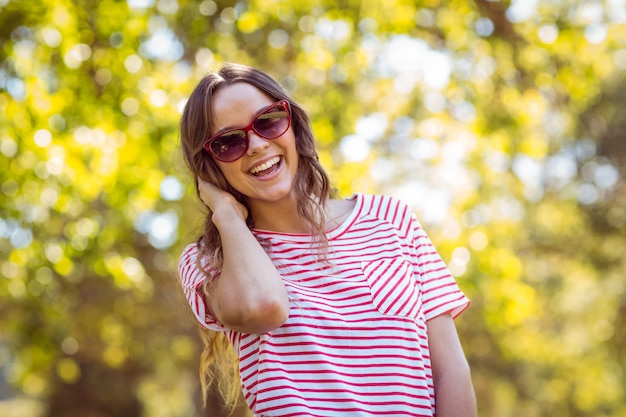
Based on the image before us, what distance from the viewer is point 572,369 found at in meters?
25.8

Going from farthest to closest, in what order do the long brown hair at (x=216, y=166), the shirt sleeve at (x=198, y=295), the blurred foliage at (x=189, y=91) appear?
1. the blurred foliage at (x=189, y=91)
2. the long brown hair at (x=216, y=166)
3. the shirt sleeve at (x=198, y=295)

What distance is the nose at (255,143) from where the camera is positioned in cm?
273

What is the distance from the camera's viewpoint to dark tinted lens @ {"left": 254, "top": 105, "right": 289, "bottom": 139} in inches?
109

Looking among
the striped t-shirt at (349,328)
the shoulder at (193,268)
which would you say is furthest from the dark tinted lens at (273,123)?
the shoulder at (193,268)

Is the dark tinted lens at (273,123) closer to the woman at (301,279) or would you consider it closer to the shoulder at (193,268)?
the woman at (301,279)

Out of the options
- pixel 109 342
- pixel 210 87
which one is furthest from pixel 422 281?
pixel 109 342

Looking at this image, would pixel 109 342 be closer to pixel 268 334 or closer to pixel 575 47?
pixel 575 47

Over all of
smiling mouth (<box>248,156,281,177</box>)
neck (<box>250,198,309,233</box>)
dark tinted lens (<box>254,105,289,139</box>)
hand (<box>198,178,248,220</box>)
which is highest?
dark tinted lens (<box>254,105,289,139</box>)

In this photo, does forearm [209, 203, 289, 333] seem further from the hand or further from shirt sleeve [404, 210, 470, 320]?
shirt sleeve [404, 210, 470, 320]

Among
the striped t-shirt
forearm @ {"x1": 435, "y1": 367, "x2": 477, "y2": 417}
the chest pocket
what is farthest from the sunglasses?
forearm @ {"x1": 435, "y1": 367, "x2": 477, "y2": 417}

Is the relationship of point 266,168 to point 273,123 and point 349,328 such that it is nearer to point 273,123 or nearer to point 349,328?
point 273,123

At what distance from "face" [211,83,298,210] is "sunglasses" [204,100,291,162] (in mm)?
16

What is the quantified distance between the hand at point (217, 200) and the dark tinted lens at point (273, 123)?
0.27 metres

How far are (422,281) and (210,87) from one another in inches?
39.1
